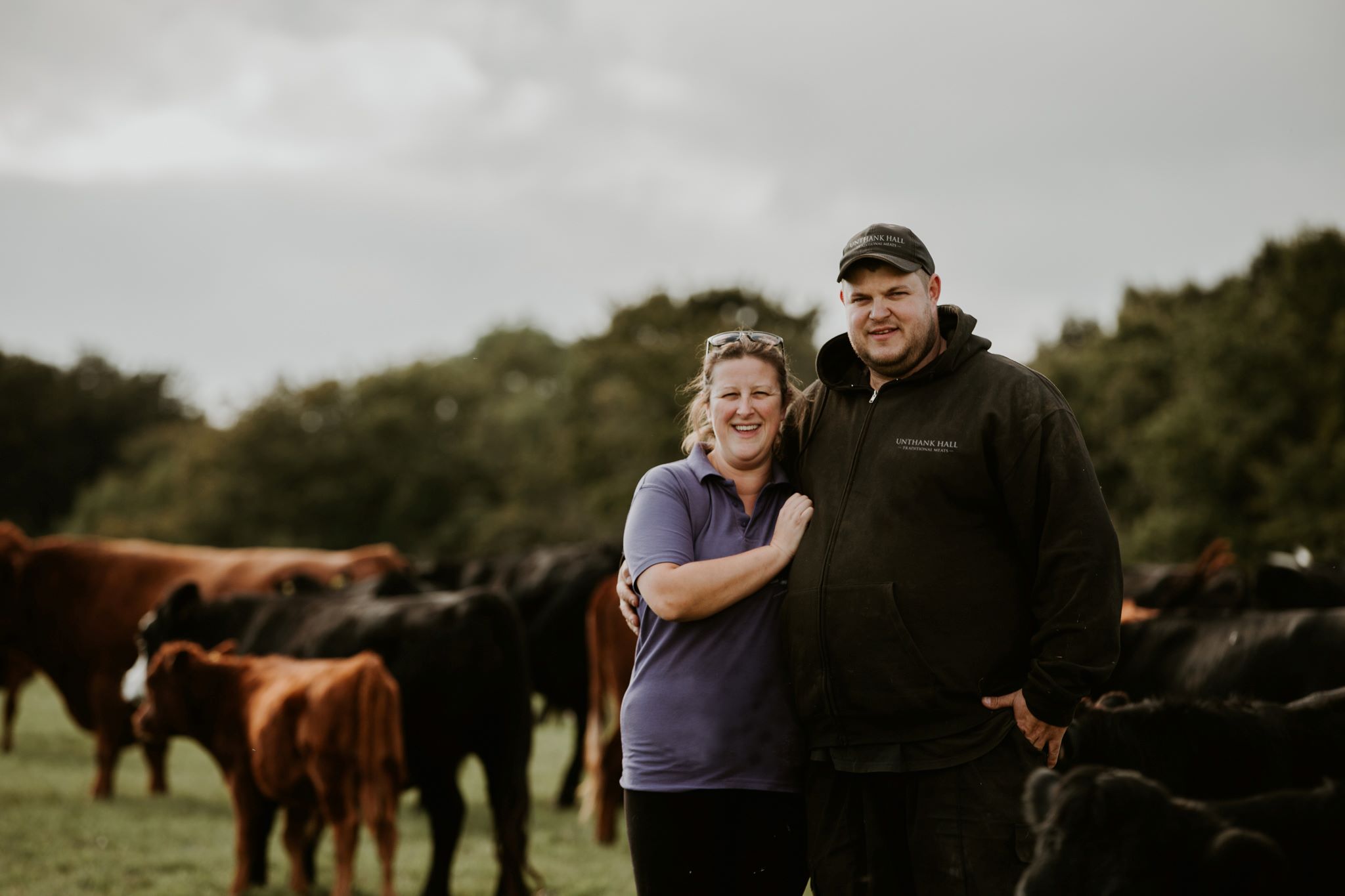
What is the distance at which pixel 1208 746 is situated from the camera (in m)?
3.76

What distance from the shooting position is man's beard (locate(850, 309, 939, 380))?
10.4 feet

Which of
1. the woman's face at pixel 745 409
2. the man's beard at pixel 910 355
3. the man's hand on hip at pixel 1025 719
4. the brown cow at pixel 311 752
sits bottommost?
the brown cow at pixel 311 752

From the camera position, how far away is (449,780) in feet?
21.4

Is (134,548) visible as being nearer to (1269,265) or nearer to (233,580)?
(233,580)

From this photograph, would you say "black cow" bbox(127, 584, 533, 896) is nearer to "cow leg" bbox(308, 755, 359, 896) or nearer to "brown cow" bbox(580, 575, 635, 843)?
"cow leg" bbox(308, 755, 359, 896)

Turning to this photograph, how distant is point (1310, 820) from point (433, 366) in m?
44.3

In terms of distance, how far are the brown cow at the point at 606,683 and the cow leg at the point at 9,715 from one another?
7.08m

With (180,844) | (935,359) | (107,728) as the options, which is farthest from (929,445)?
(107,728)

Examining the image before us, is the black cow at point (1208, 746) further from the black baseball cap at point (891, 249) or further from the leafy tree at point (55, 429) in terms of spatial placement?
the leafy tree at point (55, 429)

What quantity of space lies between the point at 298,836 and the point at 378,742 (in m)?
0.87

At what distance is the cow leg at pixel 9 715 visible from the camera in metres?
12.0

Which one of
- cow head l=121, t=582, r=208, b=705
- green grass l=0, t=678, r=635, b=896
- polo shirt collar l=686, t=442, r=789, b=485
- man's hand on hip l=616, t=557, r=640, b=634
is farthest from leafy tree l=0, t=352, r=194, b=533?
polo shirt collar l=686, t=442, r=789, b=485

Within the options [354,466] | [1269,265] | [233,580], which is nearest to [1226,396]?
[1269,265]

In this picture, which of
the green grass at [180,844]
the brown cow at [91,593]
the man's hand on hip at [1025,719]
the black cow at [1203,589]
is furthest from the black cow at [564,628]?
the man's hand on hip at [1025,719]
